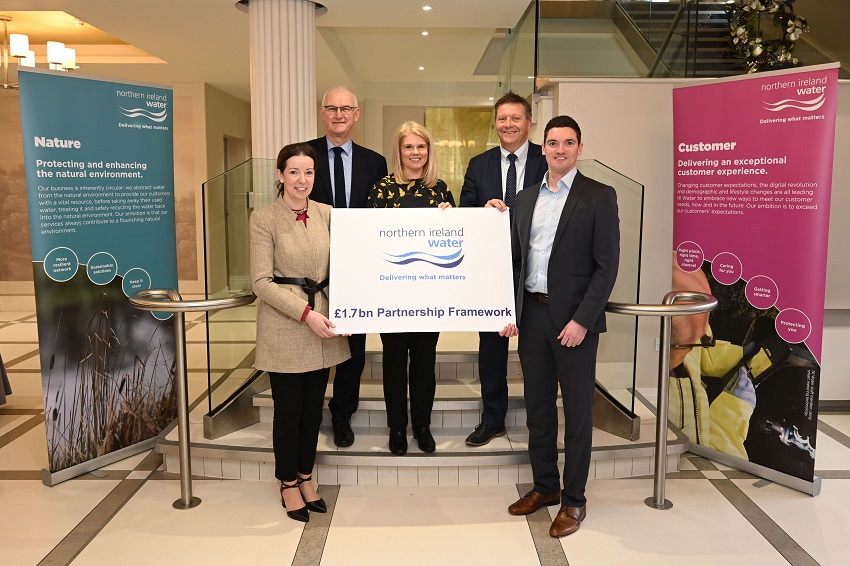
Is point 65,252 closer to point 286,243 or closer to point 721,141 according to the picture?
point 286,243

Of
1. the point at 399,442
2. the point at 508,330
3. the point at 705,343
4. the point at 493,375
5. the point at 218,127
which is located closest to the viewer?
the point at 508,330

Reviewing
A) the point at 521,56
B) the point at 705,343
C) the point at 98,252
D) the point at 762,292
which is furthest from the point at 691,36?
the point at 98,252

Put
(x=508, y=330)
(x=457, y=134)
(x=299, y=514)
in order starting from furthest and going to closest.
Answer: (x=457, y=134) → (x=299, y=514) → (x=508, y=330)

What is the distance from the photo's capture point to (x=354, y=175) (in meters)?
3.71

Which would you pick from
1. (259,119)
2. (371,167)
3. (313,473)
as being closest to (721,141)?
(371,167)

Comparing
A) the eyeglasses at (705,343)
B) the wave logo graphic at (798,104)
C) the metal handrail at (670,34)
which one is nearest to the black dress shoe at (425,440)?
the eyeglasses at (705,343)

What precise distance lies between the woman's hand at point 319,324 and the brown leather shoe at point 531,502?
4.18 feet

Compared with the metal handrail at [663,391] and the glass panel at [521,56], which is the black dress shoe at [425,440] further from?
the glass panel at [521,56]

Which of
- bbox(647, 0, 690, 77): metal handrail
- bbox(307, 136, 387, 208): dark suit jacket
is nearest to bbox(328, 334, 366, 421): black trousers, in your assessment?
bbox(307, 136, 387, 208): dark suit jacket

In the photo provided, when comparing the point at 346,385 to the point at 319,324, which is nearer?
the point at 319,324

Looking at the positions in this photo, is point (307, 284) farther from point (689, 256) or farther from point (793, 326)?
point (793, 326)

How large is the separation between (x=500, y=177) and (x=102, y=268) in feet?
7.55

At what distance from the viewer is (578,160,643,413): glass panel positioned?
3.80m

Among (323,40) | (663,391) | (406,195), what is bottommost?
(663,391)
